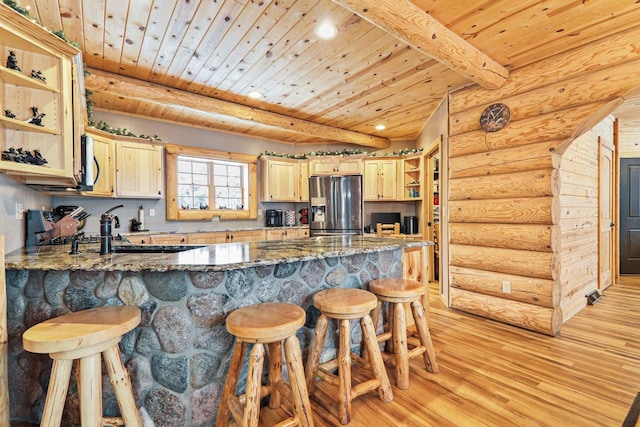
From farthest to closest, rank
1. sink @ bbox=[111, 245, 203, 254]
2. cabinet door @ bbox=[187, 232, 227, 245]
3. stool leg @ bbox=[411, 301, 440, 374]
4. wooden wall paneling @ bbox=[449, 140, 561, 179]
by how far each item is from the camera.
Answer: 1. cabinet door @ bbox=[187, 232, 227, 245]
2. wooden wall paneling @ bbox=[449, 140, 561, 179]
3. sink @ bbox=[111, 245, 203, 254]
4. stool leg @ bbox=[411, 301, 440, 374]

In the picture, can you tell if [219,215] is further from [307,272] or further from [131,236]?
[307,272]

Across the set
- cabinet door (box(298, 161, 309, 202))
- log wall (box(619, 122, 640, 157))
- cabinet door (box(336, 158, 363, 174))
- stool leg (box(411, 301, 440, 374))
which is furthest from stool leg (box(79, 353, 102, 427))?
log wall (box(619, 122, 640, 157))

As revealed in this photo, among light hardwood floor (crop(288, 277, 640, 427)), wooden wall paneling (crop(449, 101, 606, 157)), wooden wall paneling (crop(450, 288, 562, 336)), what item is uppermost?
wooden wall paneling (crop(449, 101, 606, 157))

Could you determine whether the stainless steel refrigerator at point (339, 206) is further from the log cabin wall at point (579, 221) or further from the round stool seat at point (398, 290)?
the round stool seat at point (398, 290)

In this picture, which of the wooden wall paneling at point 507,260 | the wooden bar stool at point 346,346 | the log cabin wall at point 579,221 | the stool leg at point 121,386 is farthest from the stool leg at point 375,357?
the log cabin wall at point 579,221

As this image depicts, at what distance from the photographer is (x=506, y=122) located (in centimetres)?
285

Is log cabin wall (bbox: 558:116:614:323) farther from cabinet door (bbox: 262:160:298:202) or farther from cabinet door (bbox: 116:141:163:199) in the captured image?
cabinet door (bbox: 116:141:163:199)

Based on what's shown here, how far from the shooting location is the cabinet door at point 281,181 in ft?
17.0

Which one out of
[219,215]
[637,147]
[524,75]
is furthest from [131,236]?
[637,147]

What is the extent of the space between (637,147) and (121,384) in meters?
7.26

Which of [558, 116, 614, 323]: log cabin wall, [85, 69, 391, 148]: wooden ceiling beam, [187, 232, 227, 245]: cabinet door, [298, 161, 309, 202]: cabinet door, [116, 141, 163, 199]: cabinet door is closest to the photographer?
[85, 69, 391, 148]: wooden ceiling beam

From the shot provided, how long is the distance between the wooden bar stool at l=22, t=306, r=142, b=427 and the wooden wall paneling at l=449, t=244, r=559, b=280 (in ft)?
10.1

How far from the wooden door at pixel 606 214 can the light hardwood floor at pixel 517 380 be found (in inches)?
54.6

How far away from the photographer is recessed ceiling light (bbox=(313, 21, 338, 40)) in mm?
2236
